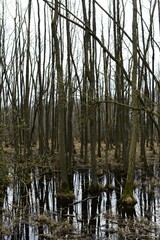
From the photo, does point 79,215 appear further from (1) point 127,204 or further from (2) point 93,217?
(1) point 127,204

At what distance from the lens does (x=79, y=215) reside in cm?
816

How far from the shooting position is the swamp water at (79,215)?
21.6 ft

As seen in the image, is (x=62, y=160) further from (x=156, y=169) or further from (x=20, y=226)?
(x=156, y=169)

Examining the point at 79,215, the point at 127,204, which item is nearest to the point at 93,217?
the point at 79,215

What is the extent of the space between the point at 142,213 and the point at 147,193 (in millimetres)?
2339

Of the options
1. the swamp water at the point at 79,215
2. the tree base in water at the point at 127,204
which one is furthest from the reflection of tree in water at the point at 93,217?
the tree base in water at the point at 127,204

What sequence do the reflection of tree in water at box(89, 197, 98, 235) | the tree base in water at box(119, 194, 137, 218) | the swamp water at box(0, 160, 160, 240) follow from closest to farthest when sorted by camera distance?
1. the swamp water at box(0, 160, 160, 240)
2. the reflection of tree in water at box(89, 197, 98, 235)
3. the tree base in water at box(119, 194, 137, 218)

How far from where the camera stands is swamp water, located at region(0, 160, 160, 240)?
6.59m

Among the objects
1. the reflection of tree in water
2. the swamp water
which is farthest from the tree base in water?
the reflection of tree in water

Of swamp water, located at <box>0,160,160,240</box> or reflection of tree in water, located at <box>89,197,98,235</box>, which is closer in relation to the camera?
swamp water, located at <box>0,160,160,240</box>

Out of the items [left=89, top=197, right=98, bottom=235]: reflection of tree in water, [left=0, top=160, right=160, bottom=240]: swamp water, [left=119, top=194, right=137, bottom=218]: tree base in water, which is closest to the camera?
[left=0, top=160, right=160, bottom=240]: swamp water

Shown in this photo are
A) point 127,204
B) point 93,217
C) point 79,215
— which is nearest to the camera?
point 93,217

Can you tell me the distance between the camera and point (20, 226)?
A: 7.05 metres

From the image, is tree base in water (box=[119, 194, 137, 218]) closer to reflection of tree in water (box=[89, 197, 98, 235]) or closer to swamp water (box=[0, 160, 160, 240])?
swamp water (box=[0, 160, 160, 240])
